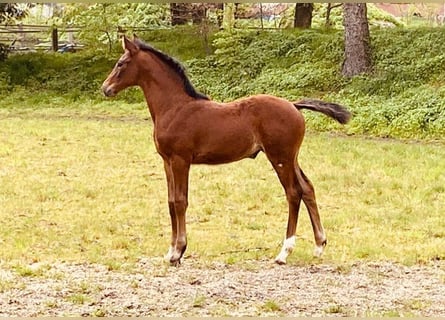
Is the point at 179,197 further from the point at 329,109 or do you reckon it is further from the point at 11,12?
the point at 11,12

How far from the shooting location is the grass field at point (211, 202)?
628cm

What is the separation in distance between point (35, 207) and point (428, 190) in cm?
416

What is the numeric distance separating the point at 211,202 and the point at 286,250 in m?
2.48

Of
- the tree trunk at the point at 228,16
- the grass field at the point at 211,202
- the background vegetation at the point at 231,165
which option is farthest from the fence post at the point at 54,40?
the grass field at the point at 211,202

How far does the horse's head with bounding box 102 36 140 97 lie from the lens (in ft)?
18.9

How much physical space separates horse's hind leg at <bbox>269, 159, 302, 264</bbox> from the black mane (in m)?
0.75

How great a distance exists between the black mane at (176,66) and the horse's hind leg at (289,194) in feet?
2.47

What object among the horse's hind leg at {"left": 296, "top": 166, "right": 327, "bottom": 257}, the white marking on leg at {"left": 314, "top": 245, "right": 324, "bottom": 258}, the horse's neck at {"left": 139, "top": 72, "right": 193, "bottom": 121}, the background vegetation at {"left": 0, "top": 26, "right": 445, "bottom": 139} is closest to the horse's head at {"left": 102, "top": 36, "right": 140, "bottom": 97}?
the horse's neck at {"left": 139, "top": 72, "right": 193, "bottom": 121}

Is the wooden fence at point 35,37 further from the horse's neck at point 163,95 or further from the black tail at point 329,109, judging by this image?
the black tail at point 329,109

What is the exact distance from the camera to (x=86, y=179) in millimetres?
9508

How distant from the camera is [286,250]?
5.86 meters

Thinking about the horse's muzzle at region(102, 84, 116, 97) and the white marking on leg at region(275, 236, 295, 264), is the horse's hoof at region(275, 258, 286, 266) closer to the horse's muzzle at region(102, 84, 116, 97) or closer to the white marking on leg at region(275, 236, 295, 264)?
the white marking on leg at region(275, 236, 295, 264)

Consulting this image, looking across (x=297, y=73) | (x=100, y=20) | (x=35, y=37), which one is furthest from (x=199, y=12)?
(x=35, y=37)

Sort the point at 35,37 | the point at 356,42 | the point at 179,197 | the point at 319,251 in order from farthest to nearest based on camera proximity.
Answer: the point at 35,37
the point at 356,42
the point at 319,251
the point at 179,197
